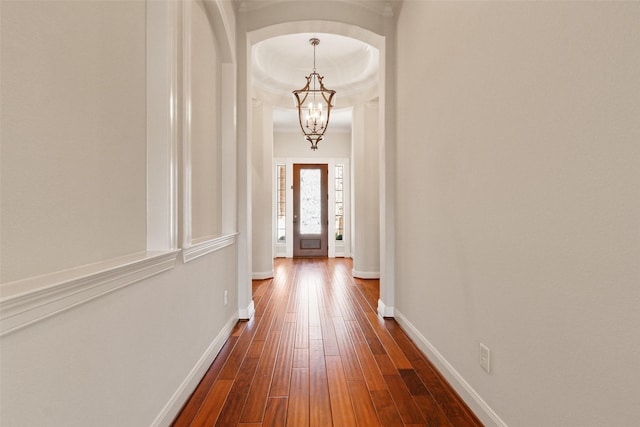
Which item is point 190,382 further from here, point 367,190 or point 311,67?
point 311,67

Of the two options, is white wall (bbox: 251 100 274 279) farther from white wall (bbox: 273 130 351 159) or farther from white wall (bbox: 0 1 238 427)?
white wall (bbox: 0 1 238 427)

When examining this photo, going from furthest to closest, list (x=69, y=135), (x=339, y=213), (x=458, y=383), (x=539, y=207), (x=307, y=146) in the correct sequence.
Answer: (x=339, y=213) → (x=307, y=146) → (x=458, y=383) → (x=539, y=207) → (x=69, y=135)

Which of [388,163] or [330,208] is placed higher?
[388,163]

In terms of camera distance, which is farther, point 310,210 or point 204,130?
point 310,210

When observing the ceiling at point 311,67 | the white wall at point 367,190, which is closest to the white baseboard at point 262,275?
the white wall at point 367,190

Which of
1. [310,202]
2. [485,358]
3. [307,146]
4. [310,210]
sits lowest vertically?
[485,358]

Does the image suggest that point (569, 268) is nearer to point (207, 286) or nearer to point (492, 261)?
point (492, 261)

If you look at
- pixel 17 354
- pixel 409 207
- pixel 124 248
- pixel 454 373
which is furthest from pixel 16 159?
pixel 409 207

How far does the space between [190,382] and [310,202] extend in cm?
628

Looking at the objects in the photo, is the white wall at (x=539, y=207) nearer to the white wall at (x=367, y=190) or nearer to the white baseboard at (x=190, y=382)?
the white baseboard at (x=190, y=382)

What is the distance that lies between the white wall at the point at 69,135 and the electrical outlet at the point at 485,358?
1.71 metres

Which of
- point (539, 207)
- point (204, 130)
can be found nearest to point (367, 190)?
point (204, 130)

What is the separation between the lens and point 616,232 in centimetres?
98

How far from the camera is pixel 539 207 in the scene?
1293mm
